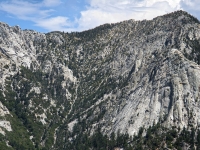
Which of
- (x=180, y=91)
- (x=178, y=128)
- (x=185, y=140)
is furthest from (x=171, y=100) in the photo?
(x=185, y=140)

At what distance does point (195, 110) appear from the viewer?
612 ft

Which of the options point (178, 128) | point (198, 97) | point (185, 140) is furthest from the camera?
point (198, 97)

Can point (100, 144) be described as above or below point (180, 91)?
below

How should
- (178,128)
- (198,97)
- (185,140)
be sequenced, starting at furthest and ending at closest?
(198,97) < (178,128) < (185,140)

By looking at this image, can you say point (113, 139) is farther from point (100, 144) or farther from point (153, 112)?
point (153, 112)

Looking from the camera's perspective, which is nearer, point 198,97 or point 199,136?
point 199,136

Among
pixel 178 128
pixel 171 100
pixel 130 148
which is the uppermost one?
pixel 171 100

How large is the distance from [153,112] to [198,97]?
93.9 ft

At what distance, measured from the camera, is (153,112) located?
7746 inches

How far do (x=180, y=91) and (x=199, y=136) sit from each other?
37.7m

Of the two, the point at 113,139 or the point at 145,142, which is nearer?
the point at 145,142

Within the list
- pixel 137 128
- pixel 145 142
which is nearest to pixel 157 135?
pixel 145 142

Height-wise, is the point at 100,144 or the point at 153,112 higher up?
the point at 153,112

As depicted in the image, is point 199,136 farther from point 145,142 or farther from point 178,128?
point 145,142
